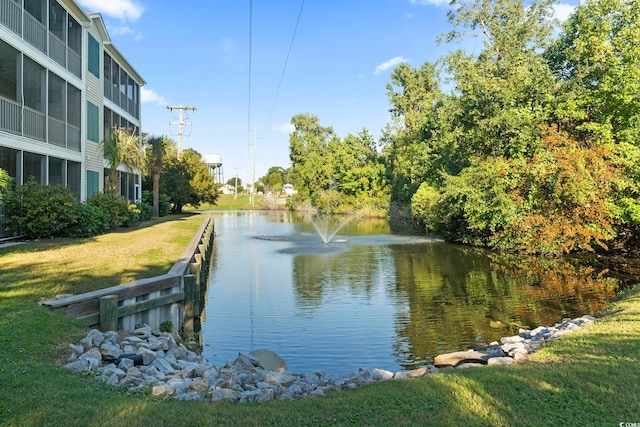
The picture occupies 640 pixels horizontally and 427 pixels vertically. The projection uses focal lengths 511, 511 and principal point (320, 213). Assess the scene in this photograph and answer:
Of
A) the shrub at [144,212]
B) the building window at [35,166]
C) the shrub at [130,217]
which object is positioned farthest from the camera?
the shrub at [144,212]

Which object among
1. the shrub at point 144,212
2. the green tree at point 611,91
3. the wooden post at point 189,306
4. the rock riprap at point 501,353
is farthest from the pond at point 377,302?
the shrub at point 144,212

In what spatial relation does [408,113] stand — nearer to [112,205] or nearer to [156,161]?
[156,161]

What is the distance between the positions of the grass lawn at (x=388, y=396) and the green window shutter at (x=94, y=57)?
19.3 meters

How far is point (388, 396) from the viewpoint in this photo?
5117mm

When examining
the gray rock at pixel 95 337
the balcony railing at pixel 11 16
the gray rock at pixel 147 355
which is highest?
the balcony railing at pixel 11 16

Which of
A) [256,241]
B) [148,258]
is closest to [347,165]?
[256,241]

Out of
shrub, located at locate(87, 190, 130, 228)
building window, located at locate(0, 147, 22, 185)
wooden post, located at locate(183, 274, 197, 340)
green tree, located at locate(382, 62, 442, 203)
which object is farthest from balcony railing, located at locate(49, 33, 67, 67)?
green tree, located at locate(382, 62, 442, 203)

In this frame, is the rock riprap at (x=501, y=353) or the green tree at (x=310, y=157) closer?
the rock riprap at (x=501, y=353)

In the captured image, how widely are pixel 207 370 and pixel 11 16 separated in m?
14.0

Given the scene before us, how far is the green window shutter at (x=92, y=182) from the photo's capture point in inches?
914

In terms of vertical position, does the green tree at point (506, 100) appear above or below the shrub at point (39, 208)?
above

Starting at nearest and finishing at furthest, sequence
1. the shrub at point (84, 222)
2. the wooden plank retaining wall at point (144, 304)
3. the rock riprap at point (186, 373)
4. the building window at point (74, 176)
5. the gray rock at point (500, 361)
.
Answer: the rock riprap at point (186, 373) < the gray rock at point (500, 361) < the wooden plank retaining wall at point (144, 304) < the shrub at point (84, 222) < the building window at point (74, 176)

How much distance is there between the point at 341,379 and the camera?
710cm

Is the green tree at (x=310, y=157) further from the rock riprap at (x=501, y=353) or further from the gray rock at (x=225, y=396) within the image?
the gray rock at (x=225, y=396)
